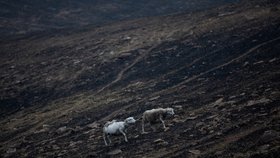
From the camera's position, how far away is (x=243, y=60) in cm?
1938

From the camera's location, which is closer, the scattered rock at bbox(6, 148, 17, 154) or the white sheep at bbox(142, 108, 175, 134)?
the white sheep at bbox(142, 108, 175, 134)

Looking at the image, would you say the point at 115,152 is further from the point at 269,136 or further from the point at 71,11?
the point at 71,11

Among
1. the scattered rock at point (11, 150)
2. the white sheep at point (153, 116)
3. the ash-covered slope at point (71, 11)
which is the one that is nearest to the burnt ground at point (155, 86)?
the scattered rock at point (11, 150)

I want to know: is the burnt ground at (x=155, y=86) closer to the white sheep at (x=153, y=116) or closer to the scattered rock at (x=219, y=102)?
the scattered rock at (x=219, y=102)

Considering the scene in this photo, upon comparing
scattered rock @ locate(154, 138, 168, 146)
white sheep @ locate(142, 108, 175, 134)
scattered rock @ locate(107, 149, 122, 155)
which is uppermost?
white sheep @ locate(142, 108, 175, 134)

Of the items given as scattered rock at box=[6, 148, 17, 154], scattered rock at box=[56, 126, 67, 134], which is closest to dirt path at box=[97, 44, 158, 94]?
scattered rock at box=[56, 126, 67, 134]

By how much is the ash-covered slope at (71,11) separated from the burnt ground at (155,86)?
1055cm

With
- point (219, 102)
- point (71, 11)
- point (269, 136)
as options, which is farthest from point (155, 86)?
point (71, 11)

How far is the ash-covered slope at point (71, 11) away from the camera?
4384 centimetres

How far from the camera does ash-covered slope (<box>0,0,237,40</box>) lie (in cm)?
4384

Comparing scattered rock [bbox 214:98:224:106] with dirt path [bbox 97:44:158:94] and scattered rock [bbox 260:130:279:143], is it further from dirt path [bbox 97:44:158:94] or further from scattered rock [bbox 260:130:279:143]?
dirt path [bbox 97:44:158:94]

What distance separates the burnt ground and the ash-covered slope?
415 inches

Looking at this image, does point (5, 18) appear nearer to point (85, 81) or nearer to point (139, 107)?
point (85, 81)

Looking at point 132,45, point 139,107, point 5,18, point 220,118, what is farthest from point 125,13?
point 220,118
